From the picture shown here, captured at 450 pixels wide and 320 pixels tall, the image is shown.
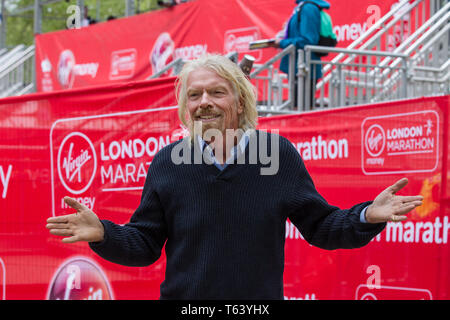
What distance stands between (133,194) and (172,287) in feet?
9.90

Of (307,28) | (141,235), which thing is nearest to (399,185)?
(141,235)

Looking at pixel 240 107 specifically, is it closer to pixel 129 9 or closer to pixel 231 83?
pixel 231 83

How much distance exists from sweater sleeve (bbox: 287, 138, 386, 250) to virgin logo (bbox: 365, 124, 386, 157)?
258 cm

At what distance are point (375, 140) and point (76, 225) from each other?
324cm

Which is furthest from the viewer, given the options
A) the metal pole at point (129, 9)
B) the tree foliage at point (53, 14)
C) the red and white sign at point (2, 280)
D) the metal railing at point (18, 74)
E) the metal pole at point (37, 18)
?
the tree foliage at point (53, 14)

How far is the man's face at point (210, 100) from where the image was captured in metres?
3.04

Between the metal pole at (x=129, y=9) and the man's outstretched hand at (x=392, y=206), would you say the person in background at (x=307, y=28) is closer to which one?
the man's outstretched hand at (x=392, y=206)

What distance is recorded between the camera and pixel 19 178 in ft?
21.3

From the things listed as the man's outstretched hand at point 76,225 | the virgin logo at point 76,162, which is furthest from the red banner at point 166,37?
the man's outstretched hand at point 76,225

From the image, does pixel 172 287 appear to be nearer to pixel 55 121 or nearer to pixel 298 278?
pixel 298 278

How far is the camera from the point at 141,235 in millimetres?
3051

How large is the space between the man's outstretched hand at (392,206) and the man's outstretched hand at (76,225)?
107cm
